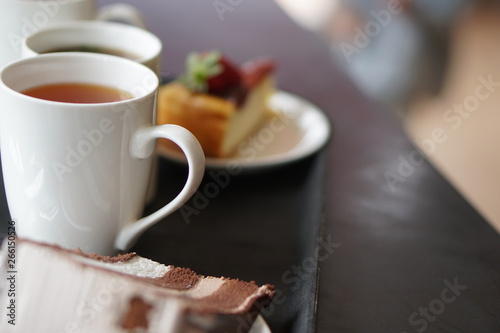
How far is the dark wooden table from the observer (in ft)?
2.25

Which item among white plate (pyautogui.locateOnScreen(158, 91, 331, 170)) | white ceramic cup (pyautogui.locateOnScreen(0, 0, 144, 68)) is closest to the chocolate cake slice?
white ceramic cup (pyautogui.locateOnScreen(0, 0, 144, 68))

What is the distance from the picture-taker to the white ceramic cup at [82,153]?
595 mm

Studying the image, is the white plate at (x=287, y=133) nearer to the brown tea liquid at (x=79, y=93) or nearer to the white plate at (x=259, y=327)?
the brown tea liquid at (x=79, y=93)

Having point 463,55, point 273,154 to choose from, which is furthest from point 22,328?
point 463,55

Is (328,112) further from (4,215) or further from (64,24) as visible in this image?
(4,215)

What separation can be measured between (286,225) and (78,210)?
302mm

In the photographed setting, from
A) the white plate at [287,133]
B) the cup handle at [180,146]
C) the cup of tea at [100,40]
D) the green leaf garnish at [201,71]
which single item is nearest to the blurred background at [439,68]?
the white plate at [287,133]

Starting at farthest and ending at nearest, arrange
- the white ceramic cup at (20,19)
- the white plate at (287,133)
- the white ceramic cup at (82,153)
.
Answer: the white plate at (287,133)
the white ceramic cup at (20,19)
the white ceramic cup at (82,153)

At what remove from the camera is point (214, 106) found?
114cm

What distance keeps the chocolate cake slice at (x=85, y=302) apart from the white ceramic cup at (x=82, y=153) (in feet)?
0.36

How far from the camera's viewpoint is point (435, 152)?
2320 millimetres

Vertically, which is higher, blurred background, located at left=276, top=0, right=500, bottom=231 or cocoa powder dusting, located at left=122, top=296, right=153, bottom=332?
cocoa powder dusting, located at left=122, top=296, right=153, bottom=332

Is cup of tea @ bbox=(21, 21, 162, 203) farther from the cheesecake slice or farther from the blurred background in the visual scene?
the blurred background

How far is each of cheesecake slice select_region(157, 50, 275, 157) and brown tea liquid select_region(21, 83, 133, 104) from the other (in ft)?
1.20
